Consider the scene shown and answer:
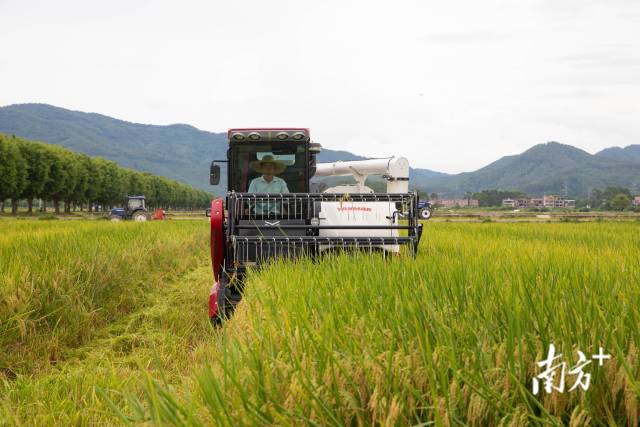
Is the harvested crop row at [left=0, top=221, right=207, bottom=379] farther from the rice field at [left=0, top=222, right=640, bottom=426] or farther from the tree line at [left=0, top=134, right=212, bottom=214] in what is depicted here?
the tree line at [left=0, top=134, right=212, bottom=214]

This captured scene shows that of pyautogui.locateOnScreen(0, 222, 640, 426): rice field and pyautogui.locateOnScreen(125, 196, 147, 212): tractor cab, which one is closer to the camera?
pyautogui.locateOnScreen(0, 222, 640, 426): rice field

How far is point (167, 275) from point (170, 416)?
9.61 m

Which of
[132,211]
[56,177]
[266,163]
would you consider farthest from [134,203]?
[266,163]

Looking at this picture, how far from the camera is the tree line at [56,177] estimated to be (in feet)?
198

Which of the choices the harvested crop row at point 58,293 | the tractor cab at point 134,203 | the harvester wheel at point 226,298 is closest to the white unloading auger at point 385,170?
the harvester wheel at point 226,298

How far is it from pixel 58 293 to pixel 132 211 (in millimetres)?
36845

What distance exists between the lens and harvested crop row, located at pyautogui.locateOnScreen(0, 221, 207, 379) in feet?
19.3

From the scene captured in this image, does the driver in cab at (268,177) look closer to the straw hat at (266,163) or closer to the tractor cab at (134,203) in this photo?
the straw hat at (266,163)

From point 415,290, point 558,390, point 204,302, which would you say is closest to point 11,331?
point 204,302

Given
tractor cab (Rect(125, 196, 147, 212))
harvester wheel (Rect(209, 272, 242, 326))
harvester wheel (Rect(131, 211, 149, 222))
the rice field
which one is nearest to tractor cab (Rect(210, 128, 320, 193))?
harvester wheel (Rect(209, 272, 242, 326))

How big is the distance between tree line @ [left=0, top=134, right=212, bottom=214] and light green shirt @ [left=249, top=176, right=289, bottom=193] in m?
60.1

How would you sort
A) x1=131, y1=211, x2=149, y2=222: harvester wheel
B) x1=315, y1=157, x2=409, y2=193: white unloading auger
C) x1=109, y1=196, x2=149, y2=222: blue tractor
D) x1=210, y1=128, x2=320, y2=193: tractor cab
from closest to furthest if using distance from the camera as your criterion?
x1=210, y1=128, x2=320, y2=193: tractor cab, x1=315, y1=157, x2=409, y2=193: white unloading auger, x1=131, y1=211, x2=149, y2=222: harvester wheel, x1=109, y1=196, x2=149, y2=222: blue tractor

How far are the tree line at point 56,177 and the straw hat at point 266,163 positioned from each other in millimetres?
59927

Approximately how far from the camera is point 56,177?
233ft
